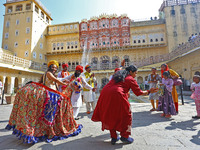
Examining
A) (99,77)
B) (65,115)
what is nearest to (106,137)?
(65,115)

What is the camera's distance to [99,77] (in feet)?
64.0

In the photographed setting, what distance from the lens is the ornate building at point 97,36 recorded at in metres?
20.9

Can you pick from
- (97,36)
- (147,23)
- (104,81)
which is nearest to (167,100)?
(104,81)

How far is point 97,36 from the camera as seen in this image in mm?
24156

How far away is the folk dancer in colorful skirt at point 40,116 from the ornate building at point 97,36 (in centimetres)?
1652

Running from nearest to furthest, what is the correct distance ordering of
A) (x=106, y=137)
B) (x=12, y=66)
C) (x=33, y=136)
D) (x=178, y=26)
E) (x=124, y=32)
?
1. (x=33, y=136)
2. (x=106, y=137)
3. (x=12, y=66)
4. (x=178, y=26)
5. (x=124, y=32)

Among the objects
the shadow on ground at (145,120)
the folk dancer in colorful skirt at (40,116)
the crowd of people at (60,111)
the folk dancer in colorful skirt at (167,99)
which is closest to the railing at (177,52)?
the folk dancer in colorful skirt at (167,99)

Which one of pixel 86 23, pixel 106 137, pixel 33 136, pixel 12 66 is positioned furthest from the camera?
pixel 86 23

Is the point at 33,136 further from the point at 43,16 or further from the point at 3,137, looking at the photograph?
the point at 43,16

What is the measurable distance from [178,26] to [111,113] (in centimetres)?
2518

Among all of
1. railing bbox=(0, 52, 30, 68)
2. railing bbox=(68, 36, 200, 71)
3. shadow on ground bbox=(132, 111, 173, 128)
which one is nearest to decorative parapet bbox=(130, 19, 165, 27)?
railing bbox=(68, 36, 200, 71)

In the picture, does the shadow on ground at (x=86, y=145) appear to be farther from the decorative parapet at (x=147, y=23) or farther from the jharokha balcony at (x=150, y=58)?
the decorative parapet at (x=147, y=23)

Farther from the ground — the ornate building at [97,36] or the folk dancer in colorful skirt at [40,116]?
the ornate building at [97,36]

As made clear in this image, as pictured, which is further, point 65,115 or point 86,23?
point 86,23
